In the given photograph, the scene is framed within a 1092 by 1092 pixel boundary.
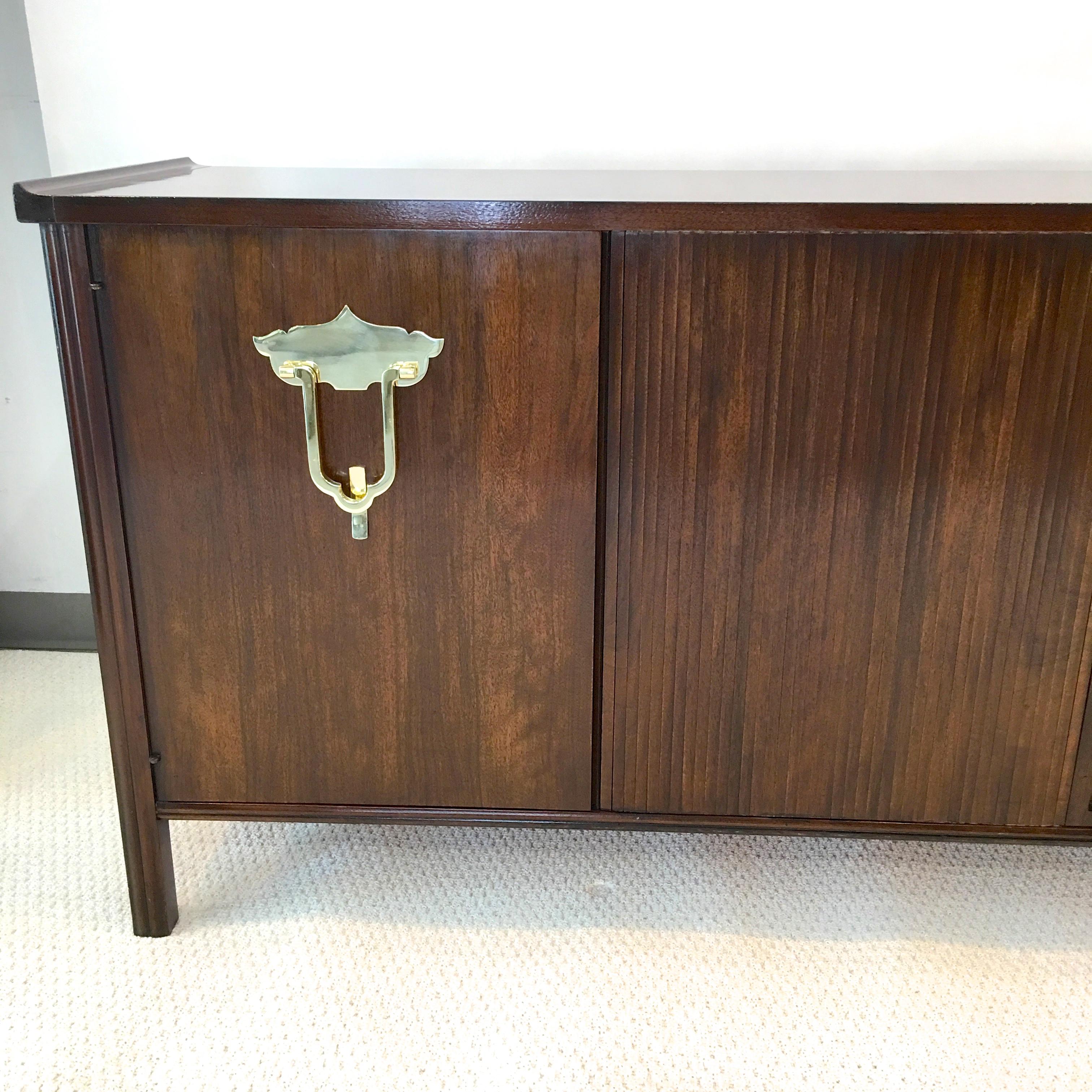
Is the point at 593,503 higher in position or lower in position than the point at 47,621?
higher

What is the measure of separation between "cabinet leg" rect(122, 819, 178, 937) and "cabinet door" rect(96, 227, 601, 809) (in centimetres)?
5

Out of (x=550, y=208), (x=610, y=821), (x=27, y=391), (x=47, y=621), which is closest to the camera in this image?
(x=550, y=208)

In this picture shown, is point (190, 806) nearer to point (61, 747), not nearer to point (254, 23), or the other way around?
point (61, 747)

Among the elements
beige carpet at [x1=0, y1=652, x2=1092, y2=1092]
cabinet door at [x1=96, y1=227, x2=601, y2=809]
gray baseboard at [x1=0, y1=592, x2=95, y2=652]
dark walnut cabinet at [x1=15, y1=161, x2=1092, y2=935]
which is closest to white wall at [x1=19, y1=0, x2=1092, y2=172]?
dark walnut cabinet at [x1=15, y1=161, x2=1092, y2=935]

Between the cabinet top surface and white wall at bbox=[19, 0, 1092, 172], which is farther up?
white wall at bbox=[19, 0, 1092, 172]

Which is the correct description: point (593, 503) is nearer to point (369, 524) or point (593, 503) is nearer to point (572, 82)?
point (369, 524)

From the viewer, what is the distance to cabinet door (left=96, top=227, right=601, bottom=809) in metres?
0.74

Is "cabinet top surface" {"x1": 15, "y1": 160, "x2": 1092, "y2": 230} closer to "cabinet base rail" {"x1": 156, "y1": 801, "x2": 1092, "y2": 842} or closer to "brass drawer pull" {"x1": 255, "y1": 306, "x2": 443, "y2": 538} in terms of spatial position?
"brass drawer pull" {"x1": 255, "y1": 306, "x2": 443, "y2": 538}

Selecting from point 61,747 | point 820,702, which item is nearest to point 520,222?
point 820,702

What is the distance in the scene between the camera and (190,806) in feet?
2.96

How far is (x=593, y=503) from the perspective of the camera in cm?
79

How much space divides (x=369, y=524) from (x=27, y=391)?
78cm

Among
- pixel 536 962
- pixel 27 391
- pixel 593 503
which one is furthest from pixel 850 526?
pixel 27 391

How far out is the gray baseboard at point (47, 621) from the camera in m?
1.44
